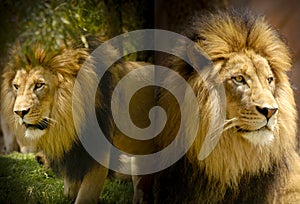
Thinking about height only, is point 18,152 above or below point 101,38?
below

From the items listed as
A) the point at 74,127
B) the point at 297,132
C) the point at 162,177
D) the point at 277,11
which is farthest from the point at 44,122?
the point at 277,11

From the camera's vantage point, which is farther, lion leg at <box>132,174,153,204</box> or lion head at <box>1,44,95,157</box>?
lion leg at <box>132,174,153,204</box>

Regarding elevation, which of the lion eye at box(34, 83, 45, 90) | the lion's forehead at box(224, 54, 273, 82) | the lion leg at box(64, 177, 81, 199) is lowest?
the lion leg at box(64, 177, 81, 199)

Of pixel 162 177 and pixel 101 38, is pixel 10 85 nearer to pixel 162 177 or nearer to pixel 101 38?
pixel 101 38

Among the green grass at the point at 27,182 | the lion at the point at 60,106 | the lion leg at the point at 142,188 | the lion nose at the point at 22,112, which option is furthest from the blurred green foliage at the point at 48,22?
the lion leg at the point at 142,188

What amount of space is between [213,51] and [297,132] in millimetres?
288

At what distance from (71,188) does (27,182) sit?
97 mm

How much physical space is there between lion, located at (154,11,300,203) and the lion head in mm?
224

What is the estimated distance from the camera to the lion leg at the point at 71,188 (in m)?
1.33

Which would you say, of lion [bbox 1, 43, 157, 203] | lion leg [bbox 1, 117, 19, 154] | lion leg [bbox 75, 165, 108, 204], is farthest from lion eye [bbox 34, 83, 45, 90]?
lion leg [bbox 75, 165, 108, 204]

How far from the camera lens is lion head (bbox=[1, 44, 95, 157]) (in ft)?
4.09

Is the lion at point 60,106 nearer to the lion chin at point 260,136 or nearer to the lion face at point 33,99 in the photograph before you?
the lion face at point 33,99

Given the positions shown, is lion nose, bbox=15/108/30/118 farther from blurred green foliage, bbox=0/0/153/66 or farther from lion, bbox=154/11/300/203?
lion, bbox=154/11/300/203

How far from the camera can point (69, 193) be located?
134 cm
